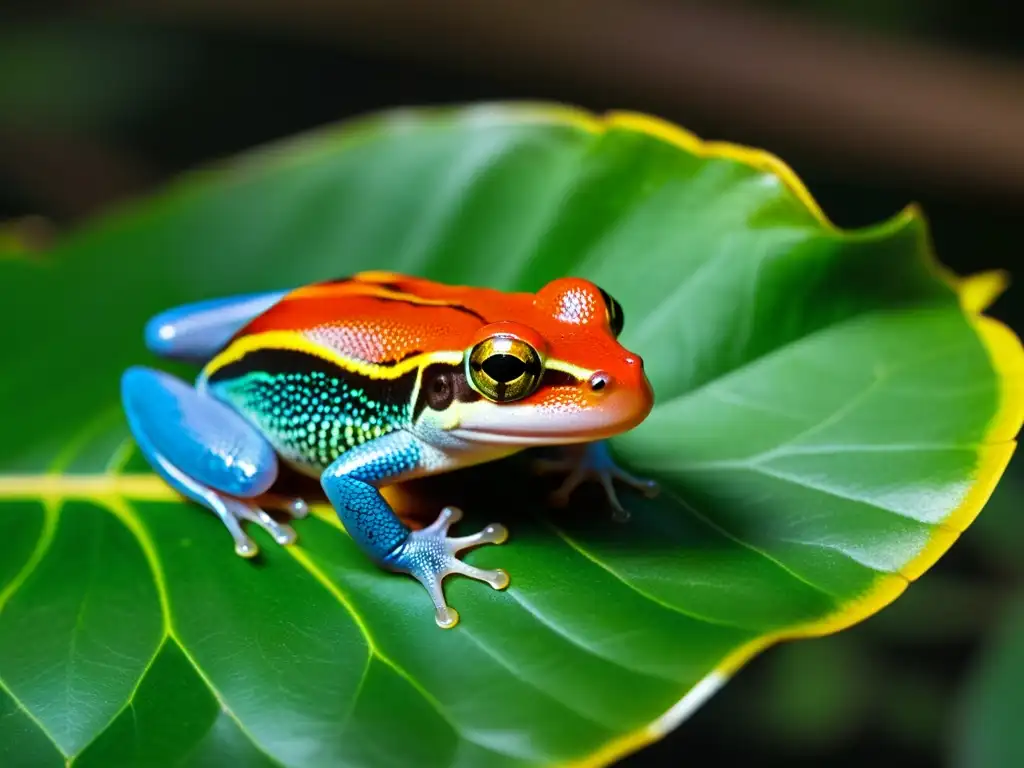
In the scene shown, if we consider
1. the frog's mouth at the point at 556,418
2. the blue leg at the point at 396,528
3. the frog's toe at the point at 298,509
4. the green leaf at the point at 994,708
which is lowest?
the green leaf at the point at 994,708

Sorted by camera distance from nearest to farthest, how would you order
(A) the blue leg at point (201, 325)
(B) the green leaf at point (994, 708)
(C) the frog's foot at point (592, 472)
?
1. (C) the frog's foot at point (592, 472)
2. (A) the blue leg at point (201, 325)
3. (B) the green leaf at point (994, 708)

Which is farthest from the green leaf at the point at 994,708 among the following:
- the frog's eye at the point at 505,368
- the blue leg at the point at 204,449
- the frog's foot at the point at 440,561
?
the blue leg at the point at 204,449

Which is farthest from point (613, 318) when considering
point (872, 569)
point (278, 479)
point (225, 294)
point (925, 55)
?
point (925, 55)

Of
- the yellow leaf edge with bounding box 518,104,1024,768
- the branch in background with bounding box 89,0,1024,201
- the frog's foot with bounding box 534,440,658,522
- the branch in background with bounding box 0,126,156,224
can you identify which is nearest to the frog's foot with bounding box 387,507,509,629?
the frog's foot with bounding box 534,440,658,522

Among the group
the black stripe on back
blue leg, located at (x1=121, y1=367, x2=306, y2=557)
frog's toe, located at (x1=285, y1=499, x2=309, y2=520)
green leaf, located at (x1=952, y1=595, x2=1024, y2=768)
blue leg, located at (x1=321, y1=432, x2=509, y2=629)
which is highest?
the black stripe on back

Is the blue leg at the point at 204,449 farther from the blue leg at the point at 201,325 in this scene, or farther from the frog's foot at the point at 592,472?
the frog's foot at the point at 592,472

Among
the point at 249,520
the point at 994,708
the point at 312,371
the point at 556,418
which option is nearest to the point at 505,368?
the point at 556,418

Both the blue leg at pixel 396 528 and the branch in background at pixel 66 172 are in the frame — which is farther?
the branch in background at pixel 66 172

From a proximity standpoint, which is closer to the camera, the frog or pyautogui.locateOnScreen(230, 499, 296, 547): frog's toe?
the frog

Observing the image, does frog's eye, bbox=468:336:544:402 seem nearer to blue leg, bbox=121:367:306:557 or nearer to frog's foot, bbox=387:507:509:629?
frog's foot, bbox=387:507:509:629
